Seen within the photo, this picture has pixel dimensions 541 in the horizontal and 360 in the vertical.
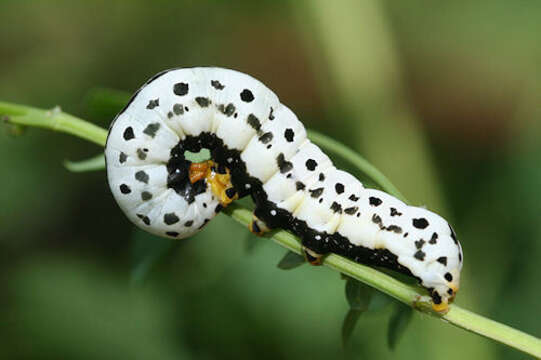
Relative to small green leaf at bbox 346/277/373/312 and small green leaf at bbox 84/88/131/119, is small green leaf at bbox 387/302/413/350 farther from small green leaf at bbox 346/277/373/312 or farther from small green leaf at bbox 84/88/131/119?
small green leaf at bbox 84/88/131/119

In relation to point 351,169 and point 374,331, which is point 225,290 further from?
point 351,169

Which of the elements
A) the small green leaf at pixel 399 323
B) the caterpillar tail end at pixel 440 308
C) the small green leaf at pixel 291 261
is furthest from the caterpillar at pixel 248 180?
the caterpillar tail end at pixel 440 308

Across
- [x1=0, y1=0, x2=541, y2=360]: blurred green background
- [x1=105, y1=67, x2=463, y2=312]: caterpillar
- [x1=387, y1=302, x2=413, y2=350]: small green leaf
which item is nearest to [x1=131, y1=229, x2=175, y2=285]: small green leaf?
[x1=0, y1=0, x2=541, y2=360]: blurred green background

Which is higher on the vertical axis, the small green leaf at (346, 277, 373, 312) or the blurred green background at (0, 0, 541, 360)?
the small green leaf at (346, 277, 373, 312)

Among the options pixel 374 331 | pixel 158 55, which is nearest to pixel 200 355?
pixel 374 331

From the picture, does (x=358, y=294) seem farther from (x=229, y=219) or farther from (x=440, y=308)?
(x=229, y=219)

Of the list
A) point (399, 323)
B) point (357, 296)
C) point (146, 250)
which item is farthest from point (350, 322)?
point (146, 250)

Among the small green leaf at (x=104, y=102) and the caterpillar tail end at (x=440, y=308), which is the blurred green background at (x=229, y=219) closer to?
the small green leaf at (x=104, y=102)
